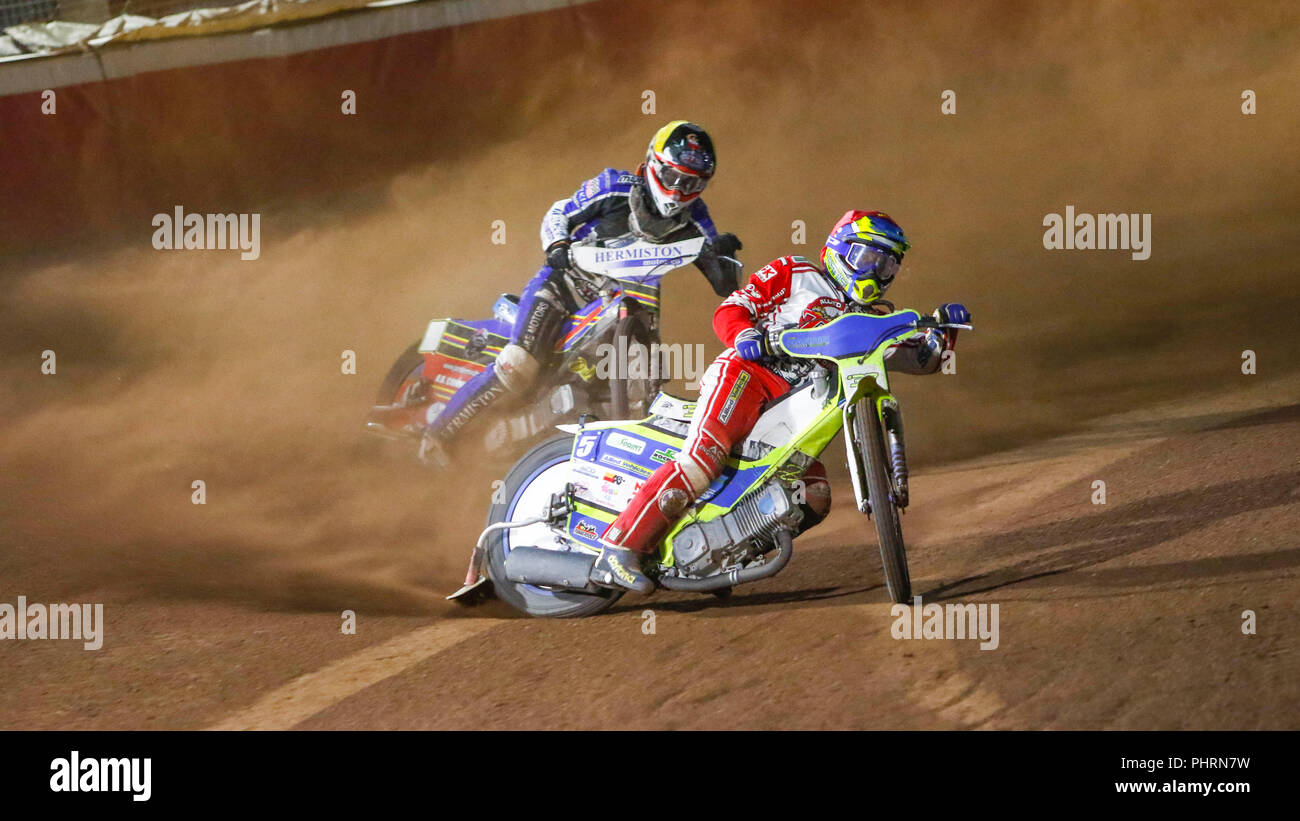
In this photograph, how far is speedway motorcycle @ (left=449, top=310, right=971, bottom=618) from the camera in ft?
19.5

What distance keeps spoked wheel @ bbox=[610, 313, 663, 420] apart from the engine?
2454 mm

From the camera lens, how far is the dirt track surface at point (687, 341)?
5.91m

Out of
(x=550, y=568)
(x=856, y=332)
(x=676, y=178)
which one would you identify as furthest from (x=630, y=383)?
→ (x=856, y=332)

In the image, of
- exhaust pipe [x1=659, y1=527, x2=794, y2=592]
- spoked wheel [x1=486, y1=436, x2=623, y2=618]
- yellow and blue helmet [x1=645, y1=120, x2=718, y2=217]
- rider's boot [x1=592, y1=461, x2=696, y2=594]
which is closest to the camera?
exhaust pipe [x1=659, y1=527, x2=794, y2=592]

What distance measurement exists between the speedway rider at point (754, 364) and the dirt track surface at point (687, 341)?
56 centimetres

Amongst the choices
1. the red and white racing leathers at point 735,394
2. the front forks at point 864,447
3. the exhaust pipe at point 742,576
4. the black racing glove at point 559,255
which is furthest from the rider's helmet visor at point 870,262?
the black racing glove at point 559,255

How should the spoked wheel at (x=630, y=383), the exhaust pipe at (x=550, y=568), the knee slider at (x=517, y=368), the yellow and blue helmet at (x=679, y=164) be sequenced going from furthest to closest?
the knee slider at (x=517, y=368) → the spoked wheel at (x=630, y=383) → the yellow and blue helmet at (x=679, y=164) → the exhaust pipe at (x=550, y=568)

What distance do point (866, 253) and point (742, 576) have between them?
1656 mm

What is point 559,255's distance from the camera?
917 cm

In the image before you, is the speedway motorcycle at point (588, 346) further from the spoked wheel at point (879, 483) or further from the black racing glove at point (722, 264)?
the spoked wheel at point (879, 483)

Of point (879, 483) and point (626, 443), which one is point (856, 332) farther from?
point (626, 443)

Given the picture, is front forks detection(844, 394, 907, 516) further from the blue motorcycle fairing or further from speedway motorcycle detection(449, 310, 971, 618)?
the blue motorcycle fairing

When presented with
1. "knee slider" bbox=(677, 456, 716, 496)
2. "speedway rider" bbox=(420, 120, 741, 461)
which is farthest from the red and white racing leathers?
"speedway rider" bbox=(420, 120, 741, 461)

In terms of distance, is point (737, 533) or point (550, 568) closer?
point (737, 533)
